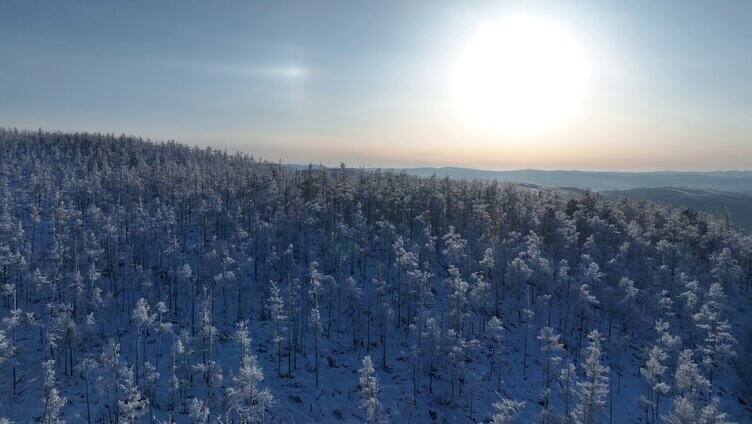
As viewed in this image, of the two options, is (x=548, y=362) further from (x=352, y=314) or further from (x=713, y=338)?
(x=352, y=314)

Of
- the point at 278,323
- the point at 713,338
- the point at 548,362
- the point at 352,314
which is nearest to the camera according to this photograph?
the point at 548,362

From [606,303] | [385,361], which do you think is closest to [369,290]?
[385,361]

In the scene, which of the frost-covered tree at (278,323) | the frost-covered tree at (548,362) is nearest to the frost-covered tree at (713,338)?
the frost-covered tree at (548,362)

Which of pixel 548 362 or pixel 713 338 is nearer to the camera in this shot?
pixel 548 362

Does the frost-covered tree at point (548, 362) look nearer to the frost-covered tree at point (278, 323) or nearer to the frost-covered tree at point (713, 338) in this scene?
the frost-covered tree at point (713, 338)

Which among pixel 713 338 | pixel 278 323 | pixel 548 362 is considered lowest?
pixel 548 362

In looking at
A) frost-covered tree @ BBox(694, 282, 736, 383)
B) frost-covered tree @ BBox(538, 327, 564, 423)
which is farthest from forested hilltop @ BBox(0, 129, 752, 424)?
frost-covered tree @ BBox(694, 282, 736, 383)

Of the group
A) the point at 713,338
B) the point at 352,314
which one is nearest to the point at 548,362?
the point at 713,338

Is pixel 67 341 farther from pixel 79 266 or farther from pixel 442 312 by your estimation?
pixel 442 312
